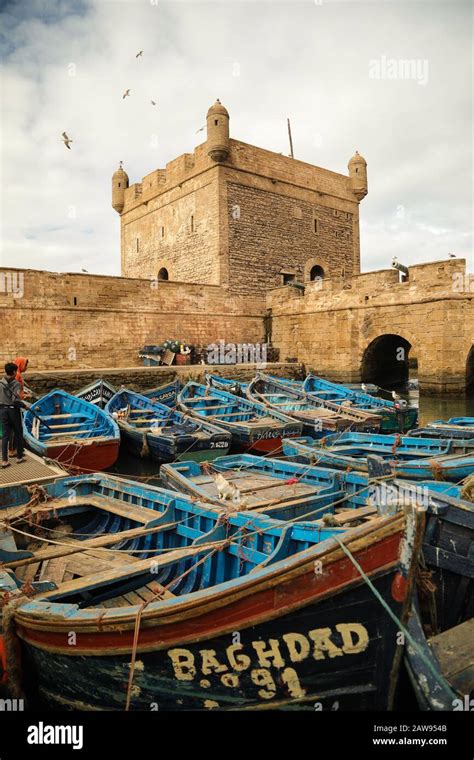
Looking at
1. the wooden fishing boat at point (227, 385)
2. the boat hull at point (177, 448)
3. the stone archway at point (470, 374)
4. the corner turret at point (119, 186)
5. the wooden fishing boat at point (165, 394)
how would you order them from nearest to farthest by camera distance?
the boat hull at point (177, 448), the wooden fishing boat at point (165, 394), the wooden fishing boat at point (227, 385), the stone archway at point (470, 374), the corner turret at point (119, 186)

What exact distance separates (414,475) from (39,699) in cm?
462

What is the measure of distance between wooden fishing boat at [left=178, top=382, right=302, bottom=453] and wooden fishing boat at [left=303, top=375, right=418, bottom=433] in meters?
2.13

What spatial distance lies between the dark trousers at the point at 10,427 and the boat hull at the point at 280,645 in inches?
191

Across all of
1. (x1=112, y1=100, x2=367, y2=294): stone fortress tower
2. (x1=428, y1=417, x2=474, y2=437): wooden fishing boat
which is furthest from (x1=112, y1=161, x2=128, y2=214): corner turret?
(x1=428, y1=417, x2=474, y2=437): wooden fishing boat

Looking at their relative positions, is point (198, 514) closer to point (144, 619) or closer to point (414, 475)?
point (144, 619)

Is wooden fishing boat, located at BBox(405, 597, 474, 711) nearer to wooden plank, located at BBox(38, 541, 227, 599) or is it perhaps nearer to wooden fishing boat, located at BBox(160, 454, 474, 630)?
wooden fishing boat, located at BBox(160, 454, 474, 630)

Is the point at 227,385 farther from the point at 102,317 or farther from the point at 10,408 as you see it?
the point at 10,408

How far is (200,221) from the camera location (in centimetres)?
2184

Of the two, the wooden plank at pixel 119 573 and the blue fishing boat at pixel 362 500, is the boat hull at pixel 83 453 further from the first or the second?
the wooden plank at pixel 119 573

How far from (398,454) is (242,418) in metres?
4.97

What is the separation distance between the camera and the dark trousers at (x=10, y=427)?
6949 mm

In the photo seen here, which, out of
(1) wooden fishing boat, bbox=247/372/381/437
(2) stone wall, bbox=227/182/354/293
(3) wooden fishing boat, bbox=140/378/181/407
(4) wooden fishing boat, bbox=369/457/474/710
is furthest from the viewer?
(2) stone wall, bbox=227/182/354/293

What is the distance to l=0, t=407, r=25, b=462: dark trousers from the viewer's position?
6.95 meters

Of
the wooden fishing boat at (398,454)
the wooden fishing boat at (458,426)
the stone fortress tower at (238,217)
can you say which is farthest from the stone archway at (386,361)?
the wooden fishing boat at (398,454)
